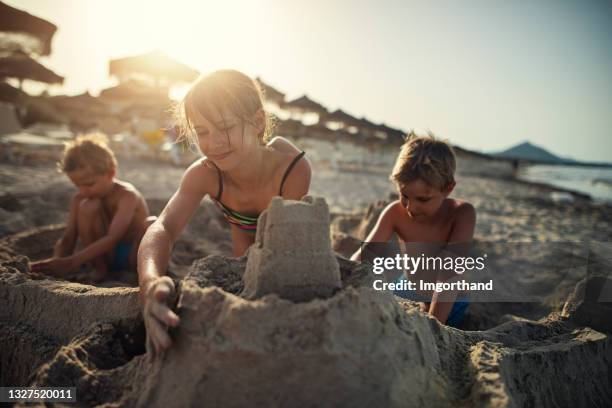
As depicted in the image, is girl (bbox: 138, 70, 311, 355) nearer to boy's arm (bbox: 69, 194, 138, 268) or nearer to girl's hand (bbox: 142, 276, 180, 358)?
girl's hand (bbox: 142, 276, 180, 358)

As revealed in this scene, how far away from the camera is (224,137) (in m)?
1.66

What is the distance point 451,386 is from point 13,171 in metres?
7.52

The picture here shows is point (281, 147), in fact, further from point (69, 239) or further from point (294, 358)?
point (69, 239)

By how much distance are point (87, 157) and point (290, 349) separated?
2.36 meters

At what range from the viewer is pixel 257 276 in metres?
1.03

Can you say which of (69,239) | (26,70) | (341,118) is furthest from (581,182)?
(26,70)

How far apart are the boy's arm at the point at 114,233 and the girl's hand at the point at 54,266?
27 millimetres

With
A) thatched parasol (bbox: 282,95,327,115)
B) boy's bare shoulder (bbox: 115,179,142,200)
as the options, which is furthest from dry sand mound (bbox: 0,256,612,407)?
thatched parasol (bbox: 282,95,327,115)

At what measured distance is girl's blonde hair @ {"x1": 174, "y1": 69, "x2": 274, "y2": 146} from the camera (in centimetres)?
157

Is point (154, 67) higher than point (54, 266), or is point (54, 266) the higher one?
point (154, 67)

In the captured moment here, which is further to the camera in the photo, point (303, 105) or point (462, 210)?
point (303, 105)

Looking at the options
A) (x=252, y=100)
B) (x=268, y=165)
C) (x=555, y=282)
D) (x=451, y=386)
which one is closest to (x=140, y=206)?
(x=268, y=165)

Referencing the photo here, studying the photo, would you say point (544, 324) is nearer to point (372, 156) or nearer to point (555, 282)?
point (555, 282)

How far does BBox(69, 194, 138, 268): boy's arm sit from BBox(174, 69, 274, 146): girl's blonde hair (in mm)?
1101
